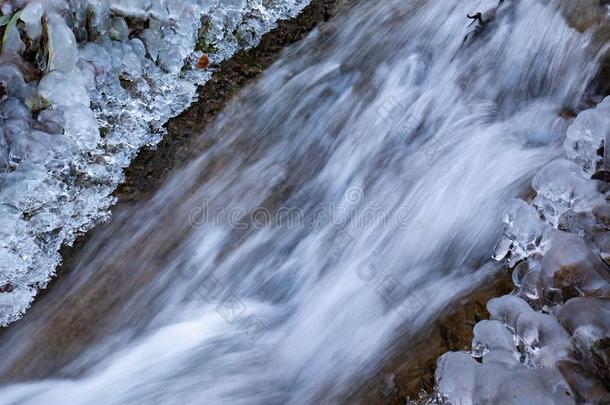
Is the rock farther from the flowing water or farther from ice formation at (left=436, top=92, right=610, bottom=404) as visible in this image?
the flowing water

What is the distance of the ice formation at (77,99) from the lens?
11.5 feet

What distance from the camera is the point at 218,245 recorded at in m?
3.54

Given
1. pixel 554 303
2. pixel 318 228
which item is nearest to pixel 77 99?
pixel 318 228

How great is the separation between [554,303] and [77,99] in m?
2.99

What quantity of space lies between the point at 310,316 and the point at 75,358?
1.19 meters

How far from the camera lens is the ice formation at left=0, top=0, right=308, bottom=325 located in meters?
3.51

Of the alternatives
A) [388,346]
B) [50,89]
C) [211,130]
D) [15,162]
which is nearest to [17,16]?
[50,89]

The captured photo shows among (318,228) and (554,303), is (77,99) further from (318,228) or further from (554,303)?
(554,303)

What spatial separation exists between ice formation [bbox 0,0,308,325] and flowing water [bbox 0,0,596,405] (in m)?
0.25

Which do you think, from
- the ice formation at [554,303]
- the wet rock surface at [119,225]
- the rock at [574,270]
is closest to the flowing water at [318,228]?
the wet rock surface at [119,225]

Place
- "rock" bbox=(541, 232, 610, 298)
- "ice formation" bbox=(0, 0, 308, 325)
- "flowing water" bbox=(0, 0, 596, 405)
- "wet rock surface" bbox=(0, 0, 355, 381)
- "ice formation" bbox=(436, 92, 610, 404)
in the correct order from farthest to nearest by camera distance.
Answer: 1. "ice formation" bbox=(0, 0, 308, 325)
2. "wet rock surface" bbox=(0, 0, 355, 381)
3. "flowing water" bbox=(0, 0, 596, 405)
4. "rock" bbox=(541, 232, 610, 298)
5. "ice formation" bbox=(436, 92, 610, 404)

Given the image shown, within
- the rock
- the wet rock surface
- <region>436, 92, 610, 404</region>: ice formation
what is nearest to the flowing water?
the wet rock surface

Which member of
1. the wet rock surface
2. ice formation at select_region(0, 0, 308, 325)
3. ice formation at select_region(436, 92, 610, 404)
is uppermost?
ice formation at select_region(0, 0, 308, 325)

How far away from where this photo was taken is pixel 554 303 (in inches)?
99.3
